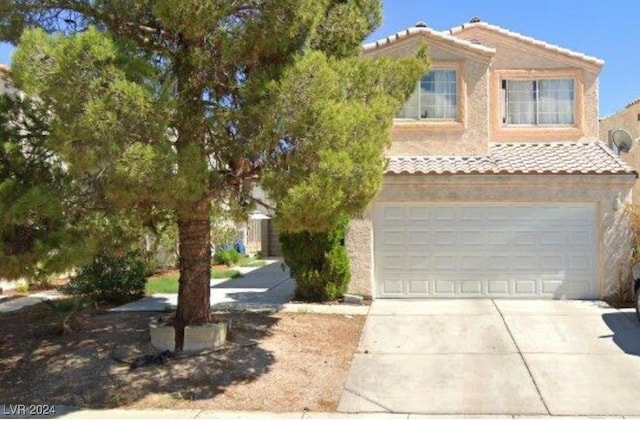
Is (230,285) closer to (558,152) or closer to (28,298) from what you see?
(28,298)

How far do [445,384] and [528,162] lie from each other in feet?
24.7

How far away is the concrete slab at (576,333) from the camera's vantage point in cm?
1020

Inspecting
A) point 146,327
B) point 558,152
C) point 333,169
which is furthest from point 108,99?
point 558,152

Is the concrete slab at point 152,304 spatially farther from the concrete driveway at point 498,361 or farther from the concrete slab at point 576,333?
the concrete slab at point 576,333

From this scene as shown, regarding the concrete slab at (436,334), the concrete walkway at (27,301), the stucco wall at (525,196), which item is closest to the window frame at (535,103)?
the stucco wall at (525,196)

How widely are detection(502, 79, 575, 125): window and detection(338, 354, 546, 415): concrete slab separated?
8477mm

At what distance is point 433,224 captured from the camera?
14312 mm

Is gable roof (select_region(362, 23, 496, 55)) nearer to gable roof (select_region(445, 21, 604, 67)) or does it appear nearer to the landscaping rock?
gable roof (select_region(445, 21, 604, 67))

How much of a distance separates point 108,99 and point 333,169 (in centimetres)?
272

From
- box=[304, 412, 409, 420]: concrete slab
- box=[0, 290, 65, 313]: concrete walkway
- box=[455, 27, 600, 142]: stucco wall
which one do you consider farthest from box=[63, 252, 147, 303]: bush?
box=[455, 27, 600, 142]: stucco wall

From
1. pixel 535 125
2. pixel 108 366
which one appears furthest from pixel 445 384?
pixel 535 125

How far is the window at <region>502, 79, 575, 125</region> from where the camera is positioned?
16.5m

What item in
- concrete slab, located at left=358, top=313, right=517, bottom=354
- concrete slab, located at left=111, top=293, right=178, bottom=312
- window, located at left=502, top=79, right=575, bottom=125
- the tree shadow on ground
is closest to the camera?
the tree shadow on ground

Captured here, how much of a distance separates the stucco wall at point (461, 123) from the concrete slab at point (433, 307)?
142 inches
